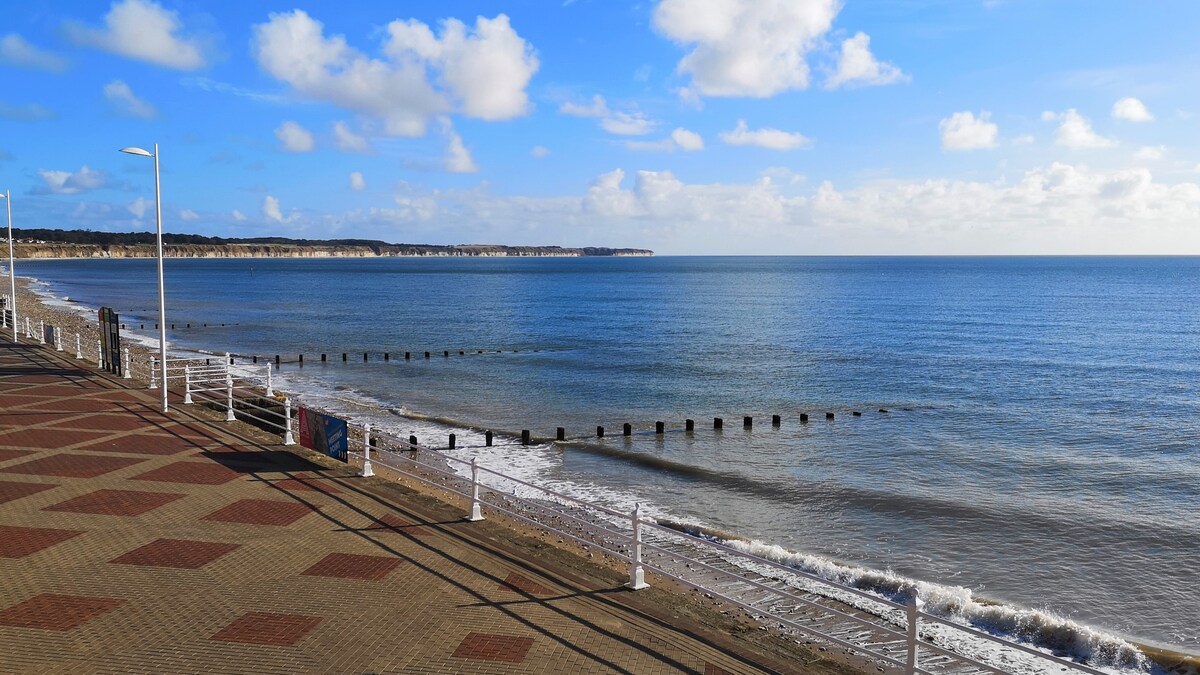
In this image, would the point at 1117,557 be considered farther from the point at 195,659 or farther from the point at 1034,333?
the point at 1034,333

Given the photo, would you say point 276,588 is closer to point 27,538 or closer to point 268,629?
point 268,629

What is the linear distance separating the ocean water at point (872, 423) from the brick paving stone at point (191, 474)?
8.98 meters

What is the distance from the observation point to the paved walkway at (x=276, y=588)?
9.36m

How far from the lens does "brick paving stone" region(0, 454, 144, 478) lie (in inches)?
672

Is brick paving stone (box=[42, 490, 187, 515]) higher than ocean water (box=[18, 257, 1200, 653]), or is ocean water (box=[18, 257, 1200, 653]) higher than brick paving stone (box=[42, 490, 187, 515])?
brick paving stone (box=[42, 490, 187, 515])

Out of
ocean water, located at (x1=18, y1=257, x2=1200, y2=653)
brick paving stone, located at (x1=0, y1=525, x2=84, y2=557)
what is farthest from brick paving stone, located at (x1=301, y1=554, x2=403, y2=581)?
ocean water, located at (x1=18, y1=257, x2=1200, y2=653)

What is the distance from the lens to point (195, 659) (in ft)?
30.0

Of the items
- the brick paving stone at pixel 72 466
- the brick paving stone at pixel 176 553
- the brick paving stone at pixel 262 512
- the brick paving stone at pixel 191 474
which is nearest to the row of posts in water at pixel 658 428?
the brick paving stone at pixel 191 474

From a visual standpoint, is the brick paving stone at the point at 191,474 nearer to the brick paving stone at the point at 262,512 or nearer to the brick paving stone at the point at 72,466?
the brick paving stone at the point at 72,466

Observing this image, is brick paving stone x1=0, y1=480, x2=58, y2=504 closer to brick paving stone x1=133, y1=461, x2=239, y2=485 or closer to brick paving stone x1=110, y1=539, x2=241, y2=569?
brick paving stone x1=133, y1=461, x2=239, y2=485

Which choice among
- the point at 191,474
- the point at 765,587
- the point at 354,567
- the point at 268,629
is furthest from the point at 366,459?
the point at 765,587

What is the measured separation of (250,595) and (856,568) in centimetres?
1183

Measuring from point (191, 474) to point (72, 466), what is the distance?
2.93m

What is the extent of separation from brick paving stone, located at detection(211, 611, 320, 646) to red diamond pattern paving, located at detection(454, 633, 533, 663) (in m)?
2.07
